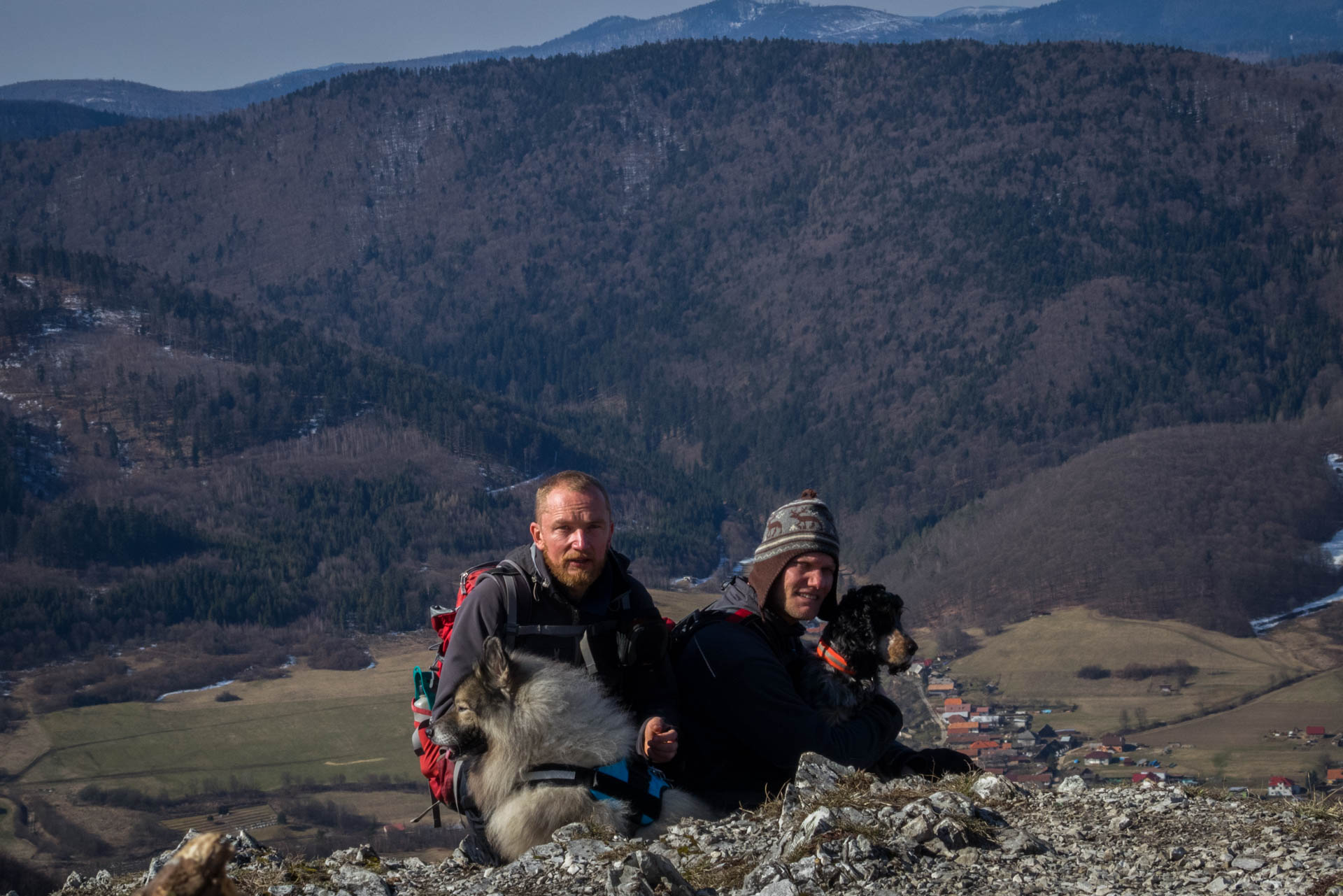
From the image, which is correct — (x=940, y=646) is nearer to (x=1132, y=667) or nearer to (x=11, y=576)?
(x=1132, y=667)

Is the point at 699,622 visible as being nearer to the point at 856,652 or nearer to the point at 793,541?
the point at 793,541

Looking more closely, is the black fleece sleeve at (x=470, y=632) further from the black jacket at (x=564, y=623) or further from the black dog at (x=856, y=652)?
the black dog at (x=856, y=652)

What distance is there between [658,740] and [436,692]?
145 cm

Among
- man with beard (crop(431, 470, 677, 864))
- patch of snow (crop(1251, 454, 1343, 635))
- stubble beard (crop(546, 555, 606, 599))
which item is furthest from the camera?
patch of snow (crop(1251, 454, 1343, 635))

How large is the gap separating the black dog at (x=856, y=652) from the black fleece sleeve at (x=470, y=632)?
2279mm

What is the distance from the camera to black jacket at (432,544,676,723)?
726 centimetres

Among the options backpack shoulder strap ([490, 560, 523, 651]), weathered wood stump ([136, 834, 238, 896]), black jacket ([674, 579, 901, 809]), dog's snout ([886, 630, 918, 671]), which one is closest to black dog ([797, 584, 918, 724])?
dog's snout ([886, 630, 918, 671])

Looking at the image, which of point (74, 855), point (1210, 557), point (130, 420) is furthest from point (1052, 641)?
point (130, 420)

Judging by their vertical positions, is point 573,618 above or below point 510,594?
below

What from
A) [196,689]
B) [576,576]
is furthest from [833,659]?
[196,689]

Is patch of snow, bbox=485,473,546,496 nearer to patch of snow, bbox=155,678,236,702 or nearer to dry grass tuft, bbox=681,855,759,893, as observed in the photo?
patch of snow, bbox=155,678,236,702

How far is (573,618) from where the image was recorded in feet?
25.1

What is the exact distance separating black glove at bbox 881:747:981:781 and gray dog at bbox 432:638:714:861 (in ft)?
6.61

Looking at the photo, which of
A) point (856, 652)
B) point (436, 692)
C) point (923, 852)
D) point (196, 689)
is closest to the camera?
point (923, 852)
